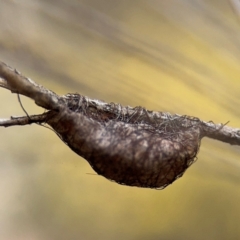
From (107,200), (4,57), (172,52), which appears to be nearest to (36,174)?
(107,200)

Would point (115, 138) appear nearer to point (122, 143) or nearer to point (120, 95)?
point (122, 143)

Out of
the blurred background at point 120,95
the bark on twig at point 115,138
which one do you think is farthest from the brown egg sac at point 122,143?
the blurred background at point 120,95

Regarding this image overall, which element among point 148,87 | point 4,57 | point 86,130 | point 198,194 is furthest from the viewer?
point 198,194

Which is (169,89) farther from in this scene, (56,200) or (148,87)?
(56,200)

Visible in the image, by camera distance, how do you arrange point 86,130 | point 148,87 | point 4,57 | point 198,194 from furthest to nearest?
point 198,194
point 148,87
point 4,57
point 86,130

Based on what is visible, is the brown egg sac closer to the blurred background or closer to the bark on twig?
the bark on twig

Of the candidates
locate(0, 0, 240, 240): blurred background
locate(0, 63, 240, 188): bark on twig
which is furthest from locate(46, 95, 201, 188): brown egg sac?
locate(0, 0, 240, 240): blurred background

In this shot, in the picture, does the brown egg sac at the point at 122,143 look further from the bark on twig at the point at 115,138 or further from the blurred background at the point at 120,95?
the blurred background at the point at 120,95

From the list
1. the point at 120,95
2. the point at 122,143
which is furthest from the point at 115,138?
the point at 120,95
